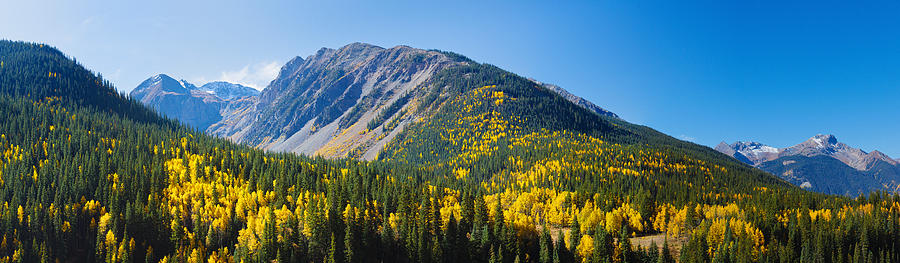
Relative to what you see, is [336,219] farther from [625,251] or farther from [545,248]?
[625,251]

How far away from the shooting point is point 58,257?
325 ft

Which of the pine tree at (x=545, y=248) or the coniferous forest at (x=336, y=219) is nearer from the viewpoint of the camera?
the pine tree at (x=545, y=248)

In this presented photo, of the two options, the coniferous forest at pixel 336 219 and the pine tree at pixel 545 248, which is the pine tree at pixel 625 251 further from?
the pine tree at pixel 545 248

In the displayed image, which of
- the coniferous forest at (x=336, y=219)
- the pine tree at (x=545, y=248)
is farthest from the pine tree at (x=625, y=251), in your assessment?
the pine tree at (x=545, y=248)

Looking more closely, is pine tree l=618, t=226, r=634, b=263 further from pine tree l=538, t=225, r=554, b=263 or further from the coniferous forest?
pine tree l=538, t=225, r=554, b=263

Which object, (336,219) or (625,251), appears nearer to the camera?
(625,251)

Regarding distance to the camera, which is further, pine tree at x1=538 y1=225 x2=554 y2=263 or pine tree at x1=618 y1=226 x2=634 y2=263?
pine tree at x1=618 y1=226 x2=634 y2=263

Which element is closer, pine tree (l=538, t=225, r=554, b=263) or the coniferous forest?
pine tree (l=538, t=225, r=554, b=263)

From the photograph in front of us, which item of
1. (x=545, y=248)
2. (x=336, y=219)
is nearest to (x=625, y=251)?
(x=545, y=248)

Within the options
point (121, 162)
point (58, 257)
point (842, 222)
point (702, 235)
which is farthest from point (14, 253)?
point (842, 222)

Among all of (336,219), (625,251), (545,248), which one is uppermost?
(625,251)

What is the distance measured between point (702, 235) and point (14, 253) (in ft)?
488

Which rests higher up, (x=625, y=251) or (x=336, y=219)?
(x=625, y=251)

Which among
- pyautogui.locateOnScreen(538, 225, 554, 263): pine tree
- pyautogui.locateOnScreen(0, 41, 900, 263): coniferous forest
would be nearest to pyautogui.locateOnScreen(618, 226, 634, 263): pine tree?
pyautogui.locateOnScreen(0, 41, 900, 263): coniferous forest
